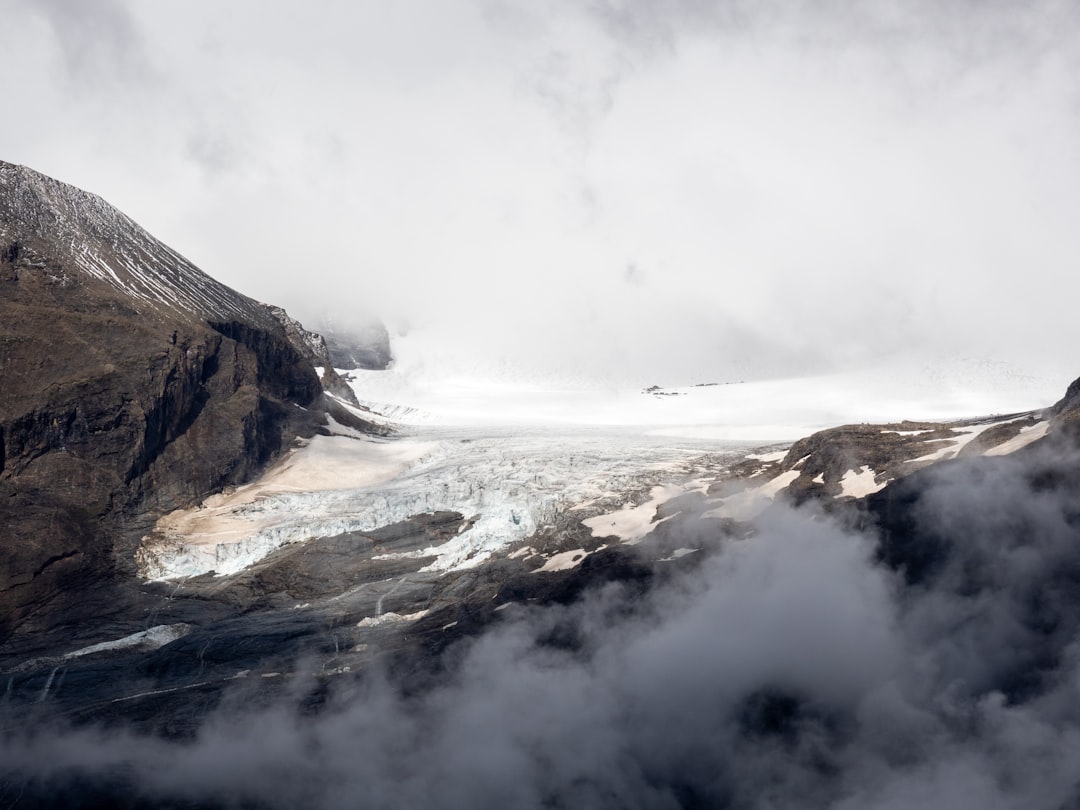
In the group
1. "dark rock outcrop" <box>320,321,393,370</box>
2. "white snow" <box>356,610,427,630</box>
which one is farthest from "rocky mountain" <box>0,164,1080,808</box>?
"dark rock outcrop" <box>320,321,393,370</box>

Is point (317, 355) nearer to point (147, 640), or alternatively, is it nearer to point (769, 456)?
point (769, 456)

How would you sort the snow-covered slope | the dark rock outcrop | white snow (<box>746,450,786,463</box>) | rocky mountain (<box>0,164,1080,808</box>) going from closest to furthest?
1. rocky mountain (<box>0,164,1080,808</box>)
2. white snow (<box>746,450,786,463</box>)
3. the snow-covered slope
4. the dark rock outcrop

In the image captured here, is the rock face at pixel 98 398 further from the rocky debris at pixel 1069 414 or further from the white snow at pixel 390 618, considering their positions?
the rocky debris at pixel 1069 414

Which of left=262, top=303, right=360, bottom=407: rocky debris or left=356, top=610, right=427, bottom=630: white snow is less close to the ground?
left=262, top=303, right=360, bottom=407: rocky debris

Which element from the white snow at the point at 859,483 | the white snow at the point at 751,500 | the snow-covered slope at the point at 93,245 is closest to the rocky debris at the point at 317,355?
the snow-covered slope at the point at 93,245

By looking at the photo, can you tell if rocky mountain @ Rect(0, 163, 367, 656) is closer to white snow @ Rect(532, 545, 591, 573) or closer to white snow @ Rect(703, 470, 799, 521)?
white snow @ Rect(532, 545, 591, 573)

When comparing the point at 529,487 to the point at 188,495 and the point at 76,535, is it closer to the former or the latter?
the point at 188,495
